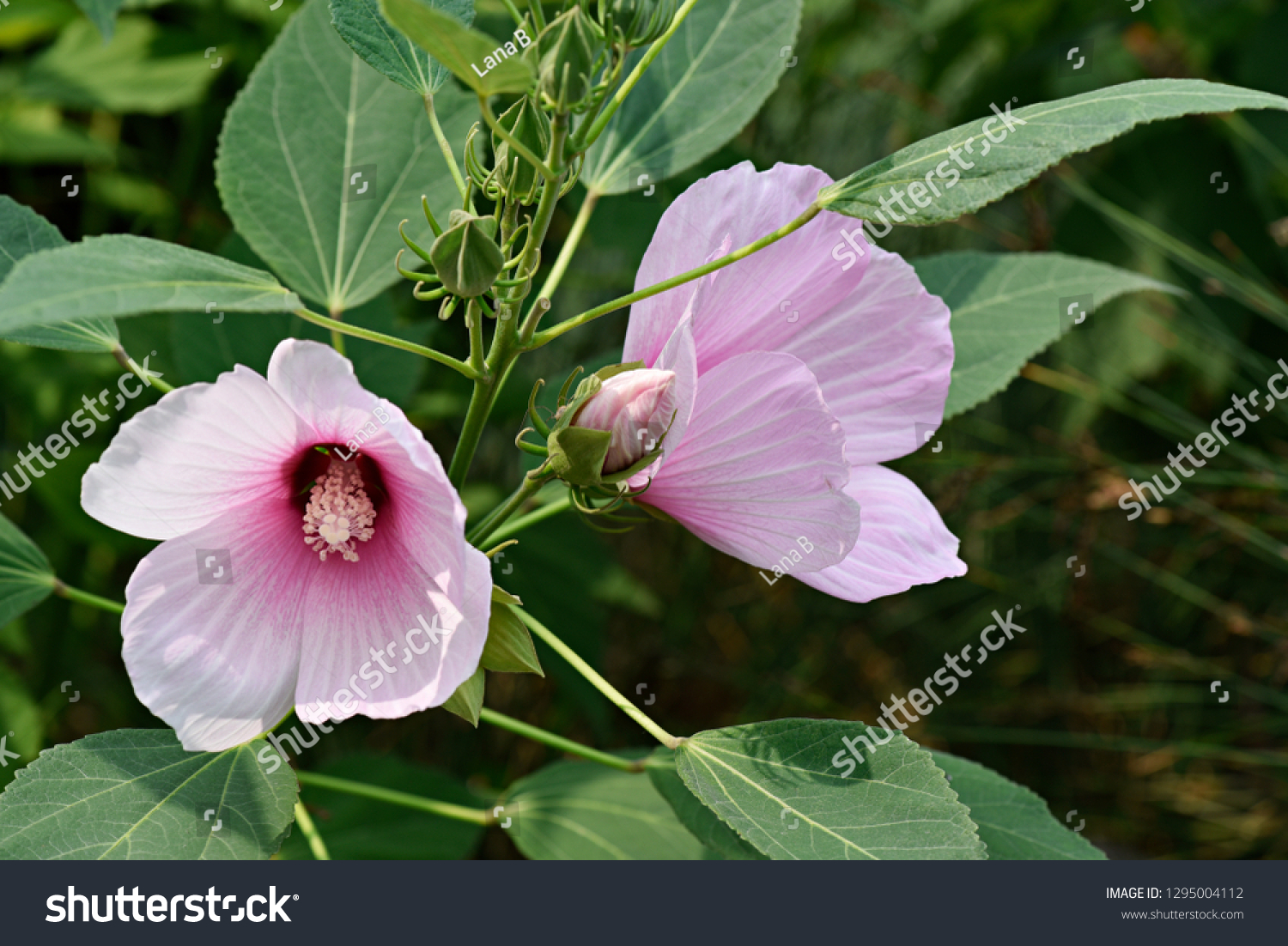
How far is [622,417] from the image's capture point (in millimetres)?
669

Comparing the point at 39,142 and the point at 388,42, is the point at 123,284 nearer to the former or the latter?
the point at 388,42

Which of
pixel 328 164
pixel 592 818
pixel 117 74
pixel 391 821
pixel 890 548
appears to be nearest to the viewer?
pixel 890 548

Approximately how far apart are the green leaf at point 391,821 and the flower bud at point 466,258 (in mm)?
852

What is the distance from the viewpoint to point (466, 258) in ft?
2.08

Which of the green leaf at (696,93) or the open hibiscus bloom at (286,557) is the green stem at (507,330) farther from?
the green leaf at (696,93)

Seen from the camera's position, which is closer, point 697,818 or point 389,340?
point 389,340

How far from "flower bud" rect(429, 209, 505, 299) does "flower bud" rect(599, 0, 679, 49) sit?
149 mm

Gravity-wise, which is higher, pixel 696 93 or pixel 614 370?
pixel 696 93

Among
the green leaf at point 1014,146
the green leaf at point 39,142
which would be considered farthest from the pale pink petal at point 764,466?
the green leaf at point 39,142

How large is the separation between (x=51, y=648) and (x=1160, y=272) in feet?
6.46


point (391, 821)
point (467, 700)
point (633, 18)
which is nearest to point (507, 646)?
point (467, 700)

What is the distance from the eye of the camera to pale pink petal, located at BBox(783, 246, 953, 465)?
0.78m

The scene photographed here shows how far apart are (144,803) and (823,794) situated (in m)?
0.49

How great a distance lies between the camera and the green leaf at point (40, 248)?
2.74 feet
